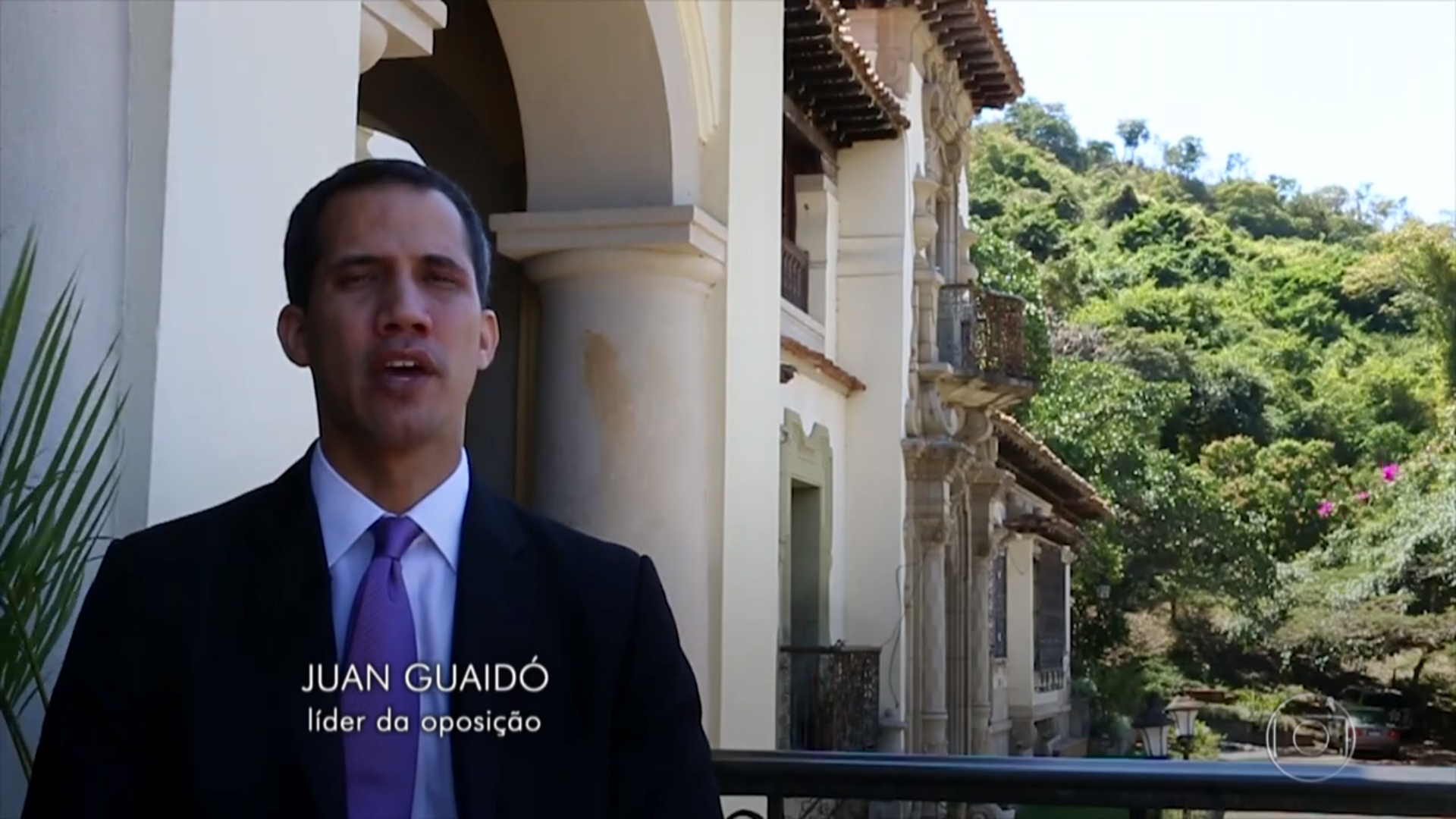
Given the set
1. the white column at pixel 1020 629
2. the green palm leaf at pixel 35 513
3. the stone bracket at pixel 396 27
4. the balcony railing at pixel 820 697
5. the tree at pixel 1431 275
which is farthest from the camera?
the tree at pixel 1431 275

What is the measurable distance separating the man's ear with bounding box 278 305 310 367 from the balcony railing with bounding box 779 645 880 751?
12.3m

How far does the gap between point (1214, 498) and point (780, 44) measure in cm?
3184

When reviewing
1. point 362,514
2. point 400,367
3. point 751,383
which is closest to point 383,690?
point 362,514

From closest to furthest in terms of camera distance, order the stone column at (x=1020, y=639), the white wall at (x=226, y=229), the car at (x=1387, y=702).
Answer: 1. the white wall at (x=226, y=229)
2. the stone column at (x=1020, y=639)
3. the car at (x=1387, y=702)

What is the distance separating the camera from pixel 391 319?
1.63 meters

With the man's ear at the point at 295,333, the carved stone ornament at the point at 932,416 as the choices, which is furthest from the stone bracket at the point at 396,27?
the carved stone ornament at the point at 932,416

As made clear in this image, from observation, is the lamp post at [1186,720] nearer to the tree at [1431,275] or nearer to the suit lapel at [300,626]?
the suit lapel at [300,626]

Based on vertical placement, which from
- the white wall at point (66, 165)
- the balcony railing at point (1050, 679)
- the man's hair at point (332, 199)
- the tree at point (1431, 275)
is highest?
the tree at point (1431, 275)

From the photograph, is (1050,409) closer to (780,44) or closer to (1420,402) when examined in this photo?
(1420,402)

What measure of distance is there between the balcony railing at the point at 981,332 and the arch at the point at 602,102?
11941 millimetres

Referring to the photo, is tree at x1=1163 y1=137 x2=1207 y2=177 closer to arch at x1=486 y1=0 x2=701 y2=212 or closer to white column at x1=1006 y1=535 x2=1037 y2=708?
white column at x1=1006 y1=535 x2=1037 y2=708

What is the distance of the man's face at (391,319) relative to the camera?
1.64 metres

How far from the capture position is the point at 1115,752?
30.0 meters

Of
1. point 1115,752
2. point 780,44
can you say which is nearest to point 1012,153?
point 1115,752
